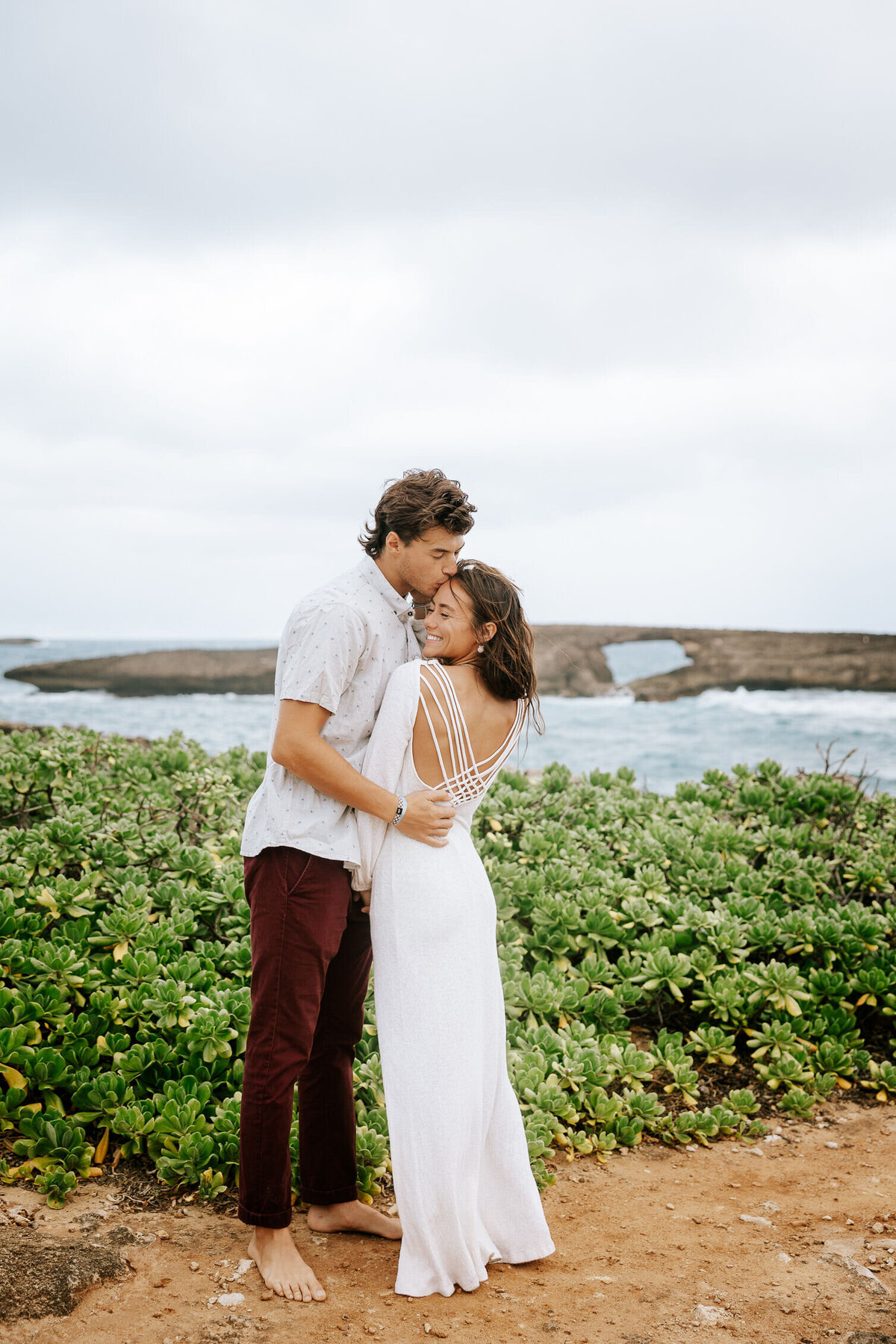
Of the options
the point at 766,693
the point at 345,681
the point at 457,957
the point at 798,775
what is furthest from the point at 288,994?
the point at 766,693

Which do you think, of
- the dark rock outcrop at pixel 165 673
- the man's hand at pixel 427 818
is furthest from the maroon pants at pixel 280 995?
the dark rock outcrop at pixel 165 673

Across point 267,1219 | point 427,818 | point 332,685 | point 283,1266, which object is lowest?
point 283,1266

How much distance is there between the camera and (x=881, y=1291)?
8.89 feet

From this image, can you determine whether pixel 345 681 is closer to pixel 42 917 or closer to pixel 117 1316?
pixel 117 1316

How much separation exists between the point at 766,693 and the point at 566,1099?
31.5 feet

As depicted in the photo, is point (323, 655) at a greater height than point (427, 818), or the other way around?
point (323, 655)

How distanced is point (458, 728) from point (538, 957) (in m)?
2.22

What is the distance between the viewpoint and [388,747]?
2623 mm

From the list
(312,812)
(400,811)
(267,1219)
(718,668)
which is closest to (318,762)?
(312,812)

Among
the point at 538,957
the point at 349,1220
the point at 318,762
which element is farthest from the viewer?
the point at 538,957

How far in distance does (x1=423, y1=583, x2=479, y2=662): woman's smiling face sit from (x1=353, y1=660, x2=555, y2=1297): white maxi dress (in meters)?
0.08

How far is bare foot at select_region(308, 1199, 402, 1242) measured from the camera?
2.92 meters

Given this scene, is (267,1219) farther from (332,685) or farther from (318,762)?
(332,685)

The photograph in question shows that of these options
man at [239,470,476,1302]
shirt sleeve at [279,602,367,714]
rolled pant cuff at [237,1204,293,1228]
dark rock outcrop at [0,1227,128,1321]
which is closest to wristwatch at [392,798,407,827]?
man at [239,470,476,1302]
